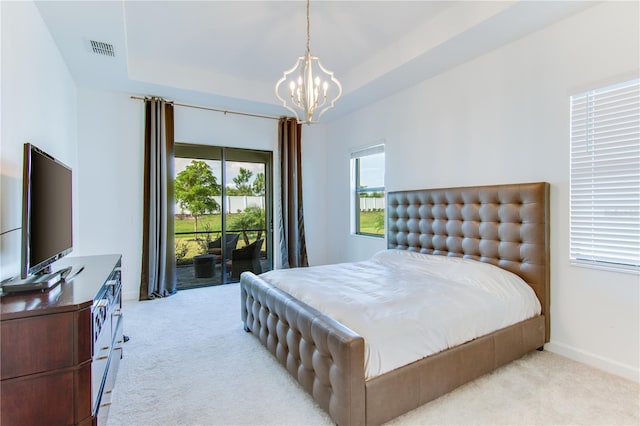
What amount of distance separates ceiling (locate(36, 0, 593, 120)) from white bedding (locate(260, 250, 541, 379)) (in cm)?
208

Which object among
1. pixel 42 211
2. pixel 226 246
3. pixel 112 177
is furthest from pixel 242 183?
pixel 42 211

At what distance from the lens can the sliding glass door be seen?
4699mm

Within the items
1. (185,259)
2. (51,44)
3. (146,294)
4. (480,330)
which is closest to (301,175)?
(185,259)

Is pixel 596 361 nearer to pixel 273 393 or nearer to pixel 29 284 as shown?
pixel 273 393

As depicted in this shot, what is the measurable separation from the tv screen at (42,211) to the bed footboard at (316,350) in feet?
4.65

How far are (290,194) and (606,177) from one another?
13.0ft

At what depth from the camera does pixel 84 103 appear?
3.99 m

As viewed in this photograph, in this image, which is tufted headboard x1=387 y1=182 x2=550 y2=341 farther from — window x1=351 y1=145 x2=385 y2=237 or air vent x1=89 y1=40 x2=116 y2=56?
air vent x1=89 y1=40 x2=116 y2=56

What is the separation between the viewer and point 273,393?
82.5 inches

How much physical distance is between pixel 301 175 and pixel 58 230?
379 cm

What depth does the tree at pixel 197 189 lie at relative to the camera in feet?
15.3

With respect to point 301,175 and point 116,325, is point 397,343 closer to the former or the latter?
point 116,325

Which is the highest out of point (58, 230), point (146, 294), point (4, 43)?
point (4, 43)

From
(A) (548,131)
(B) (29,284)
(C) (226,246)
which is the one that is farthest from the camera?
(C) (226,246)
